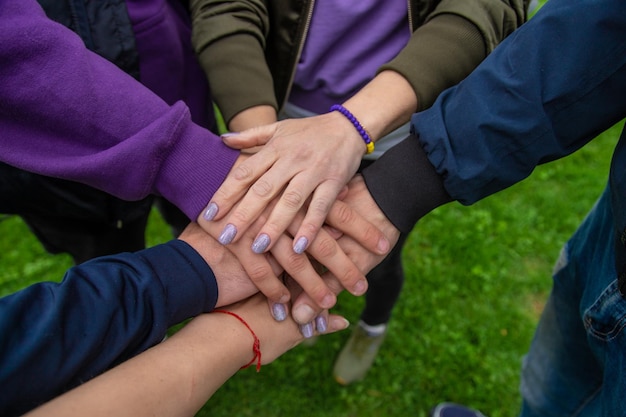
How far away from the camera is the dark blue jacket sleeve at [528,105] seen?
3.21 ft

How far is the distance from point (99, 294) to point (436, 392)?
5.59 ft

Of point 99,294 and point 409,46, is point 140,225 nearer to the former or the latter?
point 99,294

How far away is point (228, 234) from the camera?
49.6 inches

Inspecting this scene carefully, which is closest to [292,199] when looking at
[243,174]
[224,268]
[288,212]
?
[288,212]

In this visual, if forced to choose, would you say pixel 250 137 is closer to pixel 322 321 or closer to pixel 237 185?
pixel 237 185

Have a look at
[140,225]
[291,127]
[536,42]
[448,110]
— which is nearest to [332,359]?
[140,225]

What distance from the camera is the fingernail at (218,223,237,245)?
4.14 ft

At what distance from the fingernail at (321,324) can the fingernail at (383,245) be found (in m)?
0.25

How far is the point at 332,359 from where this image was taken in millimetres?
2381

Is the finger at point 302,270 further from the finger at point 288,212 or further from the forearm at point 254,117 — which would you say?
the forearm at point 254,117

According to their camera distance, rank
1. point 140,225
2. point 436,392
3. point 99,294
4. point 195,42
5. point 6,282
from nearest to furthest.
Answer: point 99,294 → point 195,42 → point 140,225 → point 436,392 → point 6,282

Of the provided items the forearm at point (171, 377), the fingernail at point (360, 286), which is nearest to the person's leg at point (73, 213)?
the forearm at point (171, 377)

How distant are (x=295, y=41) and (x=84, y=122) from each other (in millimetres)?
636

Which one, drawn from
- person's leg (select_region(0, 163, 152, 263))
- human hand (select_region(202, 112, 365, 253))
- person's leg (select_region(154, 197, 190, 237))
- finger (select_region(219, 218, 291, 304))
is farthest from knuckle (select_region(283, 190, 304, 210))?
person's leg (select_region(154, 197, 190, 237))
